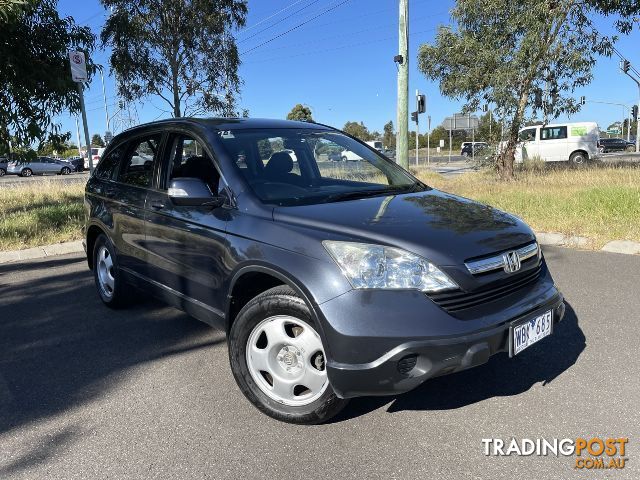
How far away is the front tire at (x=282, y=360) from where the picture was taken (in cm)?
267

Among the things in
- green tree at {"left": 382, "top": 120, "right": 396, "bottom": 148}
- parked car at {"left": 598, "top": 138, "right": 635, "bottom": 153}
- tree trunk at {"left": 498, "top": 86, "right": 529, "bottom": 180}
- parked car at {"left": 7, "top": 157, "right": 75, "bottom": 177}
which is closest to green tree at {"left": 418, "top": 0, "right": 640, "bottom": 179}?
tree trunk at {"left": 498, "top": 86, "right": 529, "bottom": 180}

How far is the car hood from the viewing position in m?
2.57

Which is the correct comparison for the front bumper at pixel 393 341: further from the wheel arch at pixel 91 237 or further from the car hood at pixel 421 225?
the wheel arch at pixel 91 237

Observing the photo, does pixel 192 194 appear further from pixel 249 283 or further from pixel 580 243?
pixel 580 243

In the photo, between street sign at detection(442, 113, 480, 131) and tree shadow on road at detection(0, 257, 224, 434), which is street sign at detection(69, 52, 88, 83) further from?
street sign at detection(442, 113, 480, 131)

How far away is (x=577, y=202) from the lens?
8.98 meters

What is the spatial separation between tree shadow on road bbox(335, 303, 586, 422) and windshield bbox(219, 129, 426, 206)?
127 centimetres

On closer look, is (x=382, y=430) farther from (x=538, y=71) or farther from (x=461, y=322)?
(x=538, y=71)

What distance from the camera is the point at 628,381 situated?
10.4 ft

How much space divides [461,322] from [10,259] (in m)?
6.86

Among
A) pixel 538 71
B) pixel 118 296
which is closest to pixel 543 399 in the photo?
pixel 118 296

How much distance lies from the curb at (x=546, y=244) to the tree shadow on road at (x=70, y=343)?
71.0 inches

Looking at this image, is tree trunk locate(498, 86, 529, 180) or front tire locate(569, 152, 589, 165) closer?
tree trunk locate(498, 86, 529, 180)

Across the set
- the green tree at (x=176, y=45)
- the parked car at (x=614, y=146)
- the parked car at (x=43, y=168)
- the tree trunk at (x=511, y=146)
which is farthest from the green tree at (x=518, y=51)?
the parked car at (x=614, y=146)
